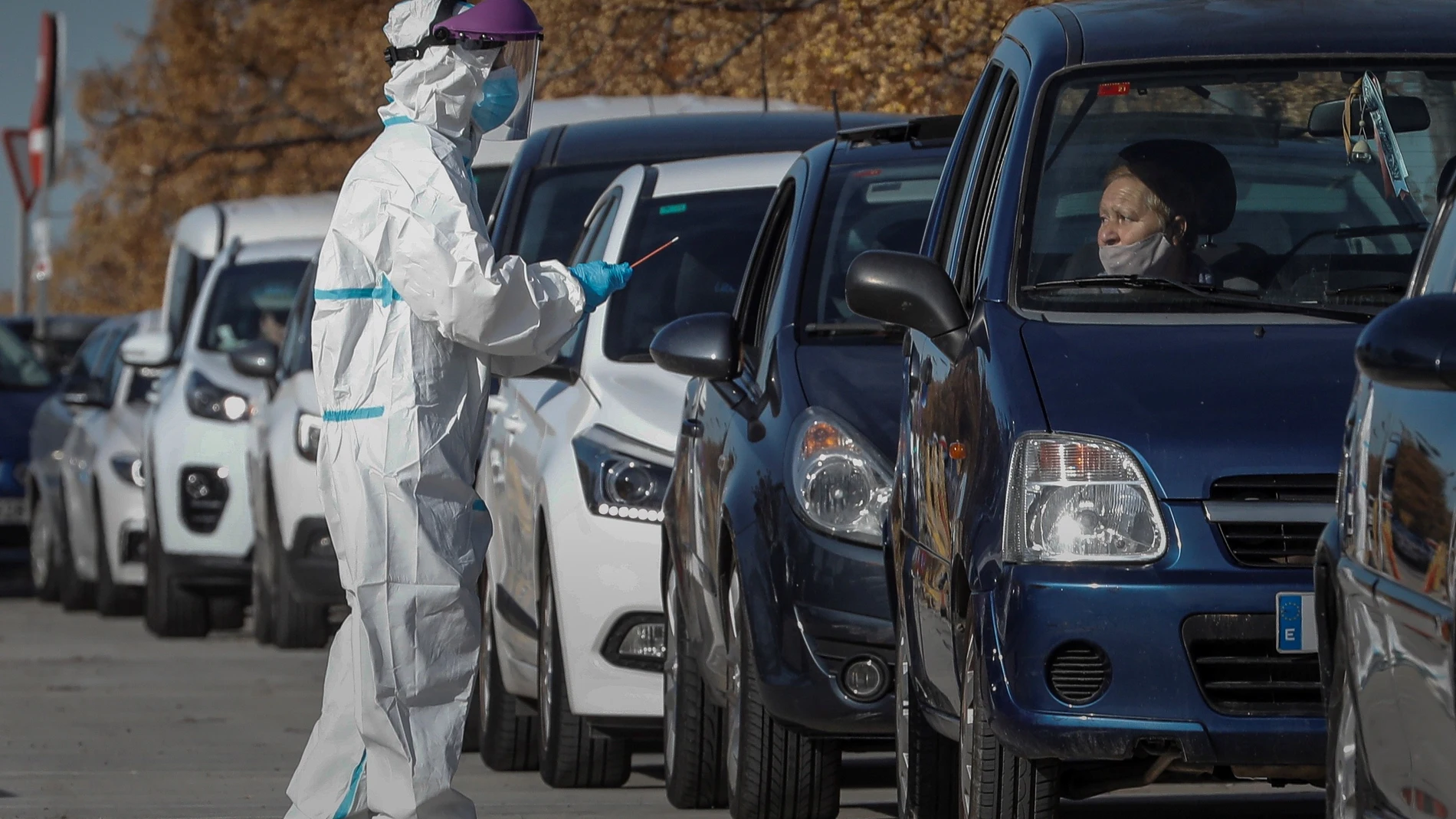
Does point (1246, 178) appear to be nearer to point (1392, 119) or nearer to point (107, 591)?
point (1392, 119)

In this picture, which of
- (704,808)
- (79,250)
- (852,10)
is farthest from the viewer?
(79,250)

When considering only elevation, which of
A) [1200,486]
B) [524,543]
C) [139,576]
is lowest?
[139,576]

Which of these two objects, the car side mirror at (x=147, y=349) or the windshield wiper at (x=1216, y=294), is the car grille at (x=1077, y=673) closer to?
the windshield wiper at (x=1216, y=294)

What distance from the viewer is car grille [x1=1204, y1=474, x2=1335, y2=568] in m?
5.69

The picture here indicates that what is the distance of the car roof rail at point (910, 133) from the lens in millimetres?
9000

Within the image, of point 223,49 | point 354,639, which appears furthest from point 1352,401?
point 223,49

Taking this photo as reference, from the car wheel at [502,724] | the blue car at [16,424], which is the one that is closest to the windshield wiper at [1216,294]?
the car wheel at [502,724]

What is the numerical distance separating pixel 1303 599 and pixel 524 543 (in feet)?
15.4

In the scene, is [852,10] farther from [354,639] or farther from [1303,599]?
[1303,599]

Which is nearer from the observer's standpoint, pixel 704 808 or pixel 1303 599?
pixel 1303 599

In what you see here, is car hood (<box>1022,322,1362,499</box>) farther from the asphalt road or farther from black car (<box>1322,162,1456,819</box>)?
the asphalt road

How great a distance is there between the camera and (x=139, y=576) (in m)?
19.6

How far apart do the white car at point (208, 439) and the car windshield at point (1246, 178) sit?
36.3ft

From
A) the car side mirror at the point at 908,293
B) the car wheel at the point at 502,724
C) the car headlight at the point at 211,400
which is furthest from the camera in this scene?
the car headlight at the point at 211,400
